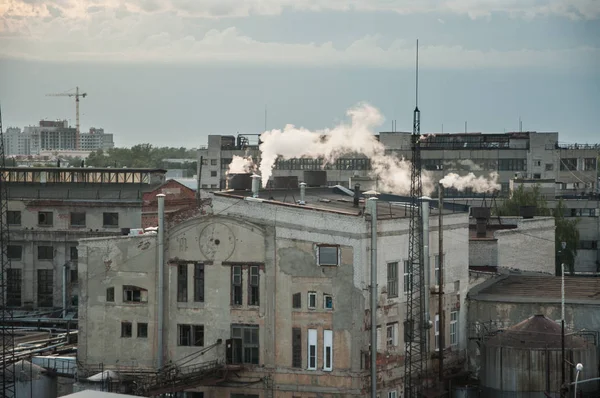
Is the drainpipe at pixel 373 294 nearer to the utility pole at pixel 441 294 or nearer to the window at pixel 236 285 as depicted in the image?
the utility pole at pixel 441 294

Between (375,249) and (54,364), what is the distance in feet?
58.5

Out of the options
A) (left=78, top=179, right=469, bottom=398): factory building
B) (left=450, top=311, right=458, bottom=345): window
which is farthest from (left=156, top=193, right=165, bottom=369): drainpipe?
(left=450, top=311, right=458, bottom=345): window

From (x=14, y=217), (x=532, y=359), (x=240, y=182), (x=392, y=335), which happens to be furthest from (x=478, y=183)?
(x=532, y=359)

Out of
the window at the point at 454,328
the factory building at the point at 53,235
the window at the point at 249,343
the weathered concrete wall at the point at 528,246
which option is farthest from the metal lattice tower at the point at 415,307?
the factory building at the point at 53,235

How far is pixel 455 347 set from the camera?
72875 millimetres

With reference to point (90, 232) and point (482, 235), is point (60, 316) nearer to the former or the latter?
point (90, 232)

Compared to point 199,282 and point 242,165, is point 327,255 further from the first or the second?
point 242,165

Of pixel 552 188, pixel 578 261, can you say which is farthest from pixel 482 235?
pixel 552 188

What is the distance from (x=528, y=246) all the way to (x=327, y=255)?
86.5 feet

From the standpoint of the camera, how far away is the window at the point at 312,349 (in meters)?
65.6

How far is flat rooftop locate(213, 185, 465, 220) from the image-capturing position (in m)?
68.8

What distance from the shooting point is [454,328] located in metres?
72.9

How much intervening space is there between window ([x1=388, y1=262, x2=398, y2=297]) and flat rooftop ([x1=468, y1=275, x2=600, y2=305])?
24.7 ft

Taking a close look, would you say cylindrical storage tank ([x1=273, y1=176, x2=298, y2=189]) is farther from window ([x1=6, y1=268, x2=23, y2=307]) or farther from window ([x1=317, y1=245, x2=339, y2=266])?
window ([x1=6, y1=268, x2=23, y2=307])
